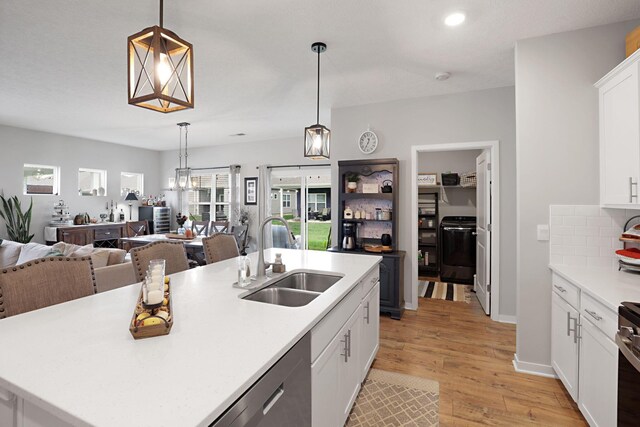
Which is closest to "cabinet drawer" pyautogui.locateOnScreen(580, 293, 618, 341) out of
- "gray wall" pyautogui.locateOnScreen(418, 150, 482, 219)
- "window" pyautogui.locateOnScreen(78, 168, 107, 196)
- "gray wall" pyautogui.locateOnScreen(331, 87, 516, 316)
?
"gray wall" pyautogui.locateOnScreen(331, 87, 516, 316)

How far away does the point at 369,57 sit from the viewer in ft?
9.50

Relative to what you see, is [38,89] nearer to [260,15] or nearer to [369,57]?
[260,15]

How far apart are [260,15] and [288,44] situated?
437 millimetres

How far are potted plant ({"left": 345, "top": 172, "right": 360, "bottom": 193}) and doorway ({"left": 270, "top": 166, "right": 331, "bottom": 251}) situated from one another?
2182 millimetres

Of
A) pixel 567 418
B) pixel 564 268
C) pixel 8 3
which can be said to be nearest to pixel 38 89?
pixel 8 3

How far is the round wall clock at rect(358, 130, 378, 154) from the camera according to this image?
4166mm

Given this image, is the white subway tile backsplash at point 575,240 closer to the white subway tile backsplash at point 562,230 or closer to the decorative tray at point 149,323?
the white subway tile backsplash at point 562,230

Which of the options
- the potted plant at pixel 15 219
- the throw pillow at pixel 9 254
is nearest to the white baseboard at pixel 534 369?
the throw pillow at pixel 9 254

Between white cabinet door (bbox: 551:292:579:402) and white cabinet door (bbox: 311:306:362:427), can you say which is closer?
white cabinet door (bbox: 311:306:362:427)

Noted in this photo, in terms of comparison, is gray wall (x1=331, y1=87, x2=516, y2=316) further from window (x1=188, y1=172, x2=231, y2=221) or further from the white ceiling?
window (x1=188, y1=172, x2=231, y2=221)

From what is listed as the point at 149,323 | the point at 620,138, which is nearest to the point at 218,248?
the point at 149,323

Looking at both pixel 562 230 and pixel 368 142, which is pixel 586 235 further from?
pixel 368 142

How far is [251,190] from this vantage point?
7.05 metres

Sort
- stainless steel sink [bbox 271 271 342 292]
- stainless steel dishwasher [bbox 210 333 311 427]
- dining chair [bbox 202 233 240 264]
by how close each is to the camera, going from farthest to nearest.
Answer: dining chair [bbox 202 233 240 264]
stainless steel sink [bbox 271 271 342 292]
stainless steel dishwasher [bbox 210 333 311 427]
